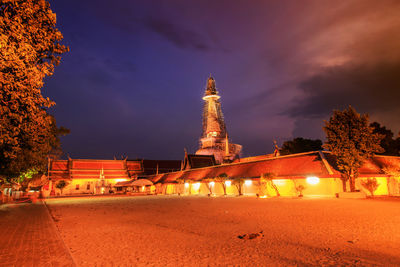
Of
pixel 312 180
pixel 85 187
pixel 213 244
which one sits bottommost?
pixel 85 187

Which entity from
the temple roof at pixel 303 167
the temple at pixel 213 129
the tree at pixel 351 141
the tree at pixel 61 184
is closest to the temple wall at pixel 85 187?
the tree at pixel 61 184

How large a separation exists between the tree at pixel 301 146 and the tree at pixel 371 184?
29.6 m

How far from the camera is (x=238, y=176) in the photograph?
104 ft

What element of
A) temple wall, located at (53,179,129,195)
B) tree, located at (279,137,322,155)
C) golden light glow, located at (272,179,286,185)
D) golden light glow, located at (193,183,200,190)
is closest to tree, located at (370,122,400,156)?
tree, located at (279,137,322,155)

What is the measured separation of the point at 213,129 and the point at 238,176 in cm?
6376

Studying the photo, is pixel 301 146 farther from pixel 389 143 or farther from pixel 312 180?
pixel 312 180

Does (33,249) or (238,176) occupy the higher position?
(238,176)

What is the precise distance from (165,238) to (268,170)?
2231 cm

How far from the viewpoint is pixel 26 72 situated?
754cm

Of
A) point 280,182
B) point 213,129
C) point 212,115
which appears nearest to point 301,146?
point 280,182

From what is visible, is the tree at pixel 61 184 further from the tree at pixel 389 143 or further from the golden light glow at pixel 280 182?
the tree at pixel 389 143

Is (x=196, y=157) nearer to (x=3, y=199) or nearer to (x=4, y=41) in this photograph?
(x=3, y=199)

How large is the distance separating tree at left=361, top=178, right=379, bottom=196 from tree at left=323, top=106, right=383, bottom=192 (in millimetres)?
2026

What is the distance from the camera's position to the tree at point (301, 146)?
5316cm
